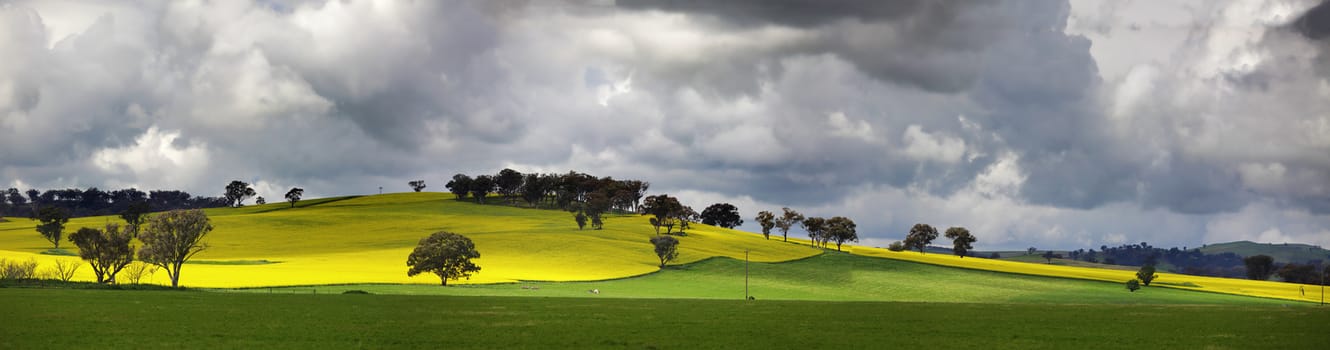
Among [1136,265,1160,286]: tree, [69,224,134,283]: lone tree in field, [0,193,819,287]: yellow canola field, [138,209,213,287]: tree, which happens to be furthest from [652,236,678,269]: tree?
[1136,265,1160,286]: tree

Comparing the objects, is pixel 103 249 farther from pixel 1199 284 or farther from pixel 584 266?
pixel 1199 284

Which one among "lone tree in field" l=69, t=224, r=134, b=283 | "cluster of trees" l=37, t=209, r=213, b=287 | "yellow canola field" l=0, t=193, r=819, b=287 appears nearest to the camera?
"lone tree in field" l=69, t=224, r=134, b=283

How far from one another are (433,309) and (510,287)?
108ft

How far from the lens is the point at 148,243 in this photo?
289 ft

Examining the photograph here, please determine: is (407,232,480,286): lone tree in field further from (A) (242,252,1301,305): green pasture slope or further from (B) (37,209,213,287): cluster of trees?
(B) (37,209,213,287): cluster of trees

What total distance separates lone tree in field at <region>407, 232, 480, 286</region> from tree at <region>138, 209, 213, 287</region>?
20301 millimetres

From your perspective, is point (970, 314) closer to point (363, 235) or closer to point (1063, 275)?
point (1063, 275)

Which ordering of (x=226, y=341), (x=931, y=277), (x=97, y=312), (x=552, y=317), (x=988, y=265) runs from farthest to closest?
(x=988, y=265) < (x=931, y=277) < (x=552, y=317) < (x=97, y=312) < (x=226, y=341)

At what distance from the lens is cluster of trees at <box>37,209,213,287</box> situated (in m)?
85.4

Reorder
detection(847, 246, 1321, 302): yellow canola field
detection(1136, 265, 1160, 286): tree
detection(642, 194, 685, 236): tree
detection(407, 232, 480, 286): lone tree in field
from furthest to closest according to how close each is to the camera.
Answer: detection(642, 194, 685, 236): tree < detection(1136, 265, 1160, 286): tree < detection(847, 246, 1321, 302): yellow canola field < detection(407, 232, 480, 286): lone tree in field

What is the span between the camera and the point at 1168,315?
226ft

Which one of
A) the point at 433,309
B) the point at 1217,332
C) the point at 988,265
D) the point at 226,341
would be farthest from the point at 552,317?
the point at 988,265

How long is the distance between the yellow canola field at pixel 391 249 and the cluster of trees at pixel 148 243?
9.76 feet

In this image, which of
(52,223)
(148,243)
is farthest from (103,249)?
(52,223)
